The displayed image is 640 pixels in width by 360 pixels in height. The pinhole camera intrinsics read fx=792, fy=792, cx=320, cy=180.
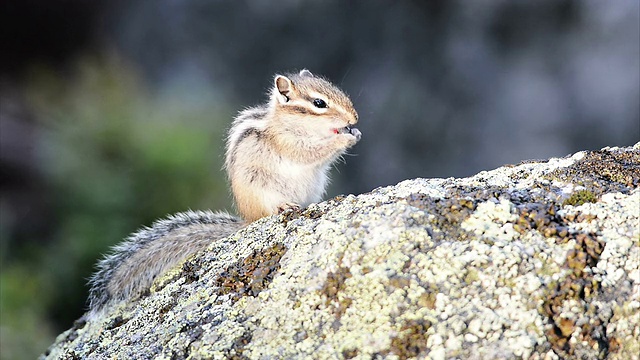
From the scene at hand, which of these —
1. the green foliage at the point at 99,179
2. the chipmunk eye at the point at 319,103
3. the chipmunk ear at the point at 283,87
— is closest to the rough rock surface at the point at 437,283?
the chipmunk eye at the point at 319,103

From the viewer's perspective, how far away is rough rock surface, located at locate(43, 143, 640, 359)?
2002mm

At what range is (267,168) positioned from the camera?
473cm

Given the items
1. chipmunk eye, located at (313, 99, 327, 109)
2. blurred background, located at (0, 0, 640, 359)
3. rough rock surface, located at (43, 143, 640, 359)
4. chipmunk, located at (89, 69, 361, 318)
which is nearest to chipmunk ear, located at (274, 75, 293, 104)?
chipmunk, located at (89, 69, 361, 318)

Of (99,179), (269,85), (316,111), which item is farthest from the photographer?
(269,85)

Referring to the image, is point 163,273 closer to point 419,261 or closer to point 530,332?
point 419,261

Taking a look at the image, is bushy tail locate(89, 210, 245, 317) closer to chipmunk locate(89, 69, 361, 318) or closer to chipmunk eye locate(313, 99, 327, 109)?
chipmunk locate(89, 69, 361, 318)

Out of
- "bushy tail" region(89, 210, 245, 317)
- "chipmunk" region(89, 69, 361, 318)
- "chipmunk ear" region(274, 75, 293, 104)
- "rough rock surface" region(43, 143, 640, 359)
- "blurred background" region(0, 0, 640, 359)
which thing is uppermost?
"blurred background" region(0, 0, 640, 359)

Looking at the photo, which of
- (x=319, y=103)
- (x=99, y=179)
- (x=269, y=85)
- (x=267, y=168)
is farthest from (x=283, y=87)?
(x=269, y=85)

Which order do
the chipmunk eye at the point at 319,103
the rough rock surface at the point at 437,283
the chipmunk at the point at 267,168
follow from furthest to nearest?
the chipmunk eye at the point at 319,103 < the chipmunk at the point at 267,168 < the rough rock surface at the point at 437,283

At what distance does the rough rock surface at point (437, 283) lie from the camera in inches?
78.8

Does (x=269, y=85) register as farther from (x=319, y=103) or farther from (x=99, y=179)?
(x=319, y=103)

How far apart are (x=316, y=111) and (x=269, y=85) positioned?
3.06m

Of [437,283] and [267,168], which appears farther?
[267,168]

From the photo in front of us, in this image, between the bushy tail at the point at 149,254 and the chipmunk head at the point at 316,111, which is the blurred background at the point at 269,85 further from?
the bushy tail at the point at 149,254
